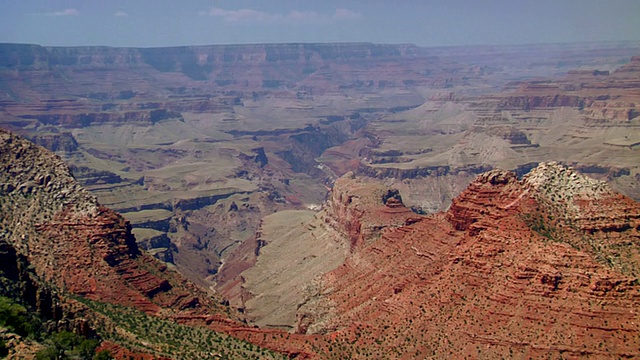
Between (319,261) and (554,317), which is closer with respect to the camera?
(554,317)

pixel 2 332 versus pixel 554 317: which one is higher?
pixel 2 332

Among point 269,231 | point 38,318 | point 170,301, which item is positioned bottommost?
point 269,231

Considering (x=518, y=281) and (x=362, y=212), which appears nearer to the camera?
(x=518, y=281)

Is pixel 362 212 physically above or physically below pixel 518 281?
below

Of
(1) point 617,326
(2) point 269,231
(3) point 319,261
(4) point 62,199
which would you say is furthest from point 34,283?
(2) point 269,231

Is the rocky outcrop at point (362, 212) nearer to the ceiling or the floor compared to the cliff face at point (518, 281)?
nearer to the floor

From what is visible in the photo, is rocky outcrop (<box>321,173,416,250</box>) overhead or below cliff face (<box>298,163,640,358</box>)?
below

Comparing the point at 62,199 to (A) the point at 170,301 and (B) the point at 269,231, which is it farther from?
(B) the point at 269,231

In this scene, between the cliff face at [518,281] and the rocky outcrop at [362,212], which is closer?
the cliff face at [518,281]
